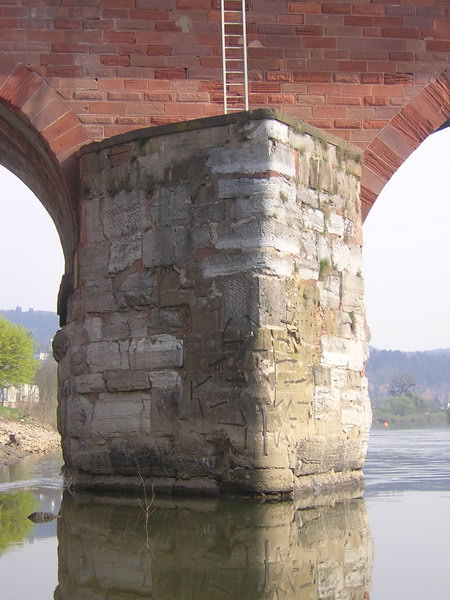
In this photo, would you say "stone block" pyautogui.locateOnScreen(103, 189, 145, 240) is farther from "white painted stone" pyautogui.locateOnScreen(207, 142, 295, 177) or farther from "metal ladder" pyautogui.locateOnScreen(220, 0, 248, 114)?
"metal ladder" pyautogui.locateOnScreen(220, 0, 248, 114)

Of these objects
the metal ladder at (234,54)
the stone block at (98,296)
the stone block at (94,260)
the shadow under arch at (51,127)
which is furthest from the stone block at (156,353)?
the metal ladder at (234,54)

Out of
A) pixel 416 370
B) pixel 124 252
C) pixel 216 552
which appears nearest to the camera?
pixel 216 552

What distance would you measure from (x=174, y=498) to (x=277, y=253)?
1.64m

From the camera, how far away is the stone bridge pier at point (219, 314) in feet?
21.8

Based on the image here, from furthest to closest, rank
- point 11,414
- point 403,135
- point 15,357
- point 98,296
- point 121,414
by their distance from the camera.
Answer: point 15,357 < point 11,414 < point 403,135 < point 98,296 < point 121,414

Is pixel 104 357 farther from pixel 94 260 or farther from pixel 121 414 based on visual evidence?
pixel 94 260

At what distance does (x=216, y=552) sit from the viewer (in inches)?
172

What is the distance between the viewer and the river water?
144 inches

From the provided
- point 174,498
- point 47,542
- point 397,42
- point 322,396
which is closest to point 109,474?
point 174,498

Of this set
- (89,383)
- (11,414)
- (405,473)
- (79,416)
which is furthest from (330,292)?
(11,414)

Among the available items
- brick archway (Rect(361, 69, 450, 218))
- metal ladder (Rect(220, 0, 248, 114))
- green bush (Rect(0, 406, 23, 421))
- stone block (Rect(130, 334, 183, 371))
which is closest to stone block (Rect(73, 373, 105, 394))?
stone block (Rect(130, 334, 183, 371))

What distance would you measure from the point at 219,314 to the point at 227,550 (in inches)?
99.3

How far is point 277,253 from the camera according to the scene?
680 centimetres

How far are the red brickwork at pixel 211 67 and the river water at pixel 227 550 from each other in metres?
3.07
